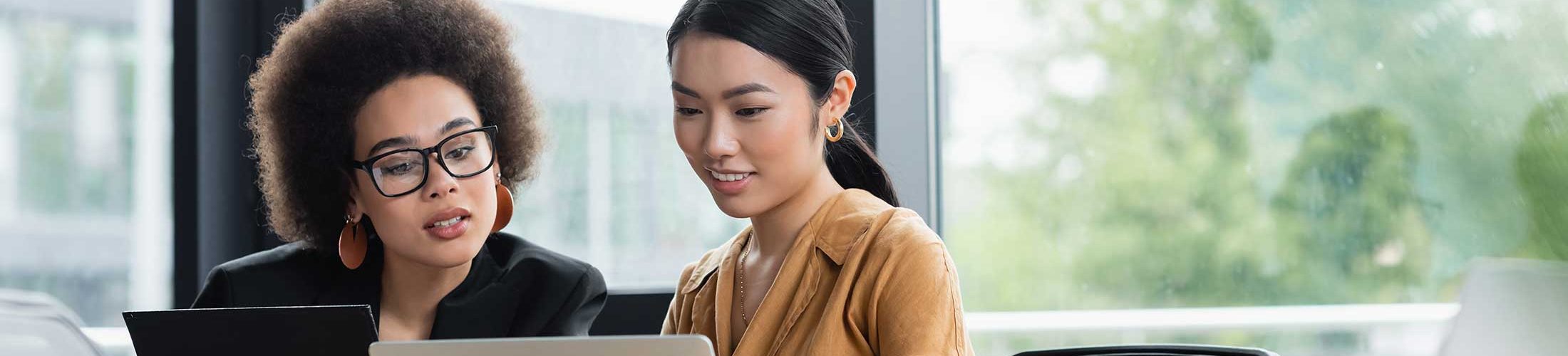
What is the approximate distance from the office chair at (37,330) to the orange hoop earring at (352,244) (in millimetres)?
353

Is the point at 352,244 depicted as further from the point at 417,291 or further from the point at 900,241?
the point at 900,241

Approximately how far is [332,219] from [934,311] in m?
0.93

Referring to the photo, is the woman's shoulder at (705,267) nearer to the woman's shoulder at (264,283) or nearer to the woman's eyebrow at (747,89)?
the woman's eyebrow at (747,89)

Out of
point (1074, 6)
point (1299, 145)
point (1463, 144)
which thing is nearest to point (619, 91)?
point (1074, 6)

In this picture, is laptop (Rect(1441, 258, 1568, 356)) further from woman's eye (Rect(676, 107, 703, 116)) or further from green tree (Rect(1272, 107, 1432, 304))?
woman's eye (Rect(676, 107, 703, 116))

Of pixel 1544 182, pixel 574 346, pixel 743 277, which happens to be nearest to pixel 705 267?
pixel 743 277

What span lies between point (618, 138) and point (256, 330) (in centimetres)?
96

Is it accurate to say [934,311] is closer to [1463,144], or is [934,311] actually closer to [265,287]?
[265,287]

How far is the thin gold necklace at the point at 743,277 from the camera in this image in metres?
1.41

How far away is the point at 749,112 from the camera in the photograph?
131 centimetres

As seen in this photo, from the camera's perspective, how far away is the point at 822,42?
1358mm

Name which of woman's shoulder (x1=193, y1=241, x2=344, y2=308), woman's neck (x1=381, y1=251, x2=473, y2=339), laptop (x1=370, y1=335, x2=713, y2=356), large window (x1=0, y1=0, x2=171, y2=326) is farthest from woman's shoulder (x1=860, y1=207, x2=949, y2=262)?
large window (x1=0, y1=0, x2=171, y2=326)

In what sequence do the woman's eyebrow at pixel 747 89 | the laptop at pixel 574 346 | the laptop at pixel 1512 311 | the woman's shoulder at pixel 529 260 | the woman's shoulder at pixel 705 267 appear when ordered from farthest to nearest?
1. the laptop at pixel 1512 311
2. the woman's shoulder at pixel 529 260
3. the woman's shoulder at pixel 705 267
4. the woman's eyebrow at pixel 747 89
5. the laptop at pixel 574 346

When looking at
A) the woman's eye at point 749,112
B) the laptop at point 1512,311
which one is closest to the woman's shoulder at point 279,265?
the woman's eye at point 749,112
